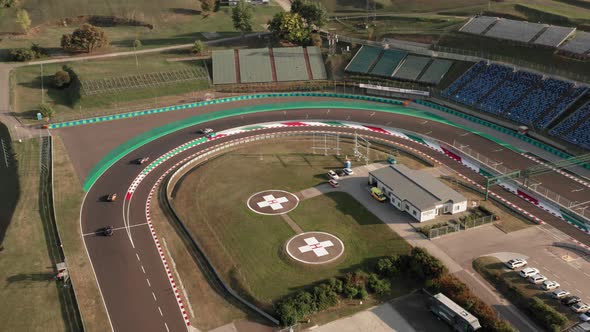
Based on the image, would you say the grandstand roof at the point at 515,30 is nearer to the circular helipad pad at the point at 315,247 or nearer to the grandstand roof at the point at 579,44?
the grandstand roof at the point at 579,44

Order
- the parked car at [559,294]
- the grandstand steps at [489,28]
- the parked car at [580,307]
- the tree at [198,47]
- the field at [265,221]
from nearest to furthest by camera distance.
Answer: the parked car at [580,307], the parked car at [559,294], the field at [265,221], the grandstand steps at [489,28], the tree at [198,47]

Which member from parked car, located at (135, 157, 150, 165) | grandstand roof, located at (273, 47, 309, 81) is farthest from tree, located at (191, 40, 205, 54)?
parked car, located at (135, 157, 150, 165)

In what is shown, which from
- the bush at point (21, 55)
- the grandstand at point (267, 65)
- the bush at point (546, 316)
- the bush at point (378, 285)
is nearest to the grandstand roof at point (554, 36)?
the grandstand at point (267, 65)

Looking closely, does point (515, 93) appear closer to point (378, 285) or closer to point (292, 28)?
point (292, 28)

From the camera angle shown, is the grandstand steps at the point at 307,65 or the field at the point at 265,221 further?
the grandstand steps at the point at 307,65

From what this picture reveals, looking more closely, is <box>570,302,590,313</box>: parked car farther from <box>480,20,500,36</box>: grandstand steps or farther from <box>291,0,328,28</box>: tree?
<box>291,0,328,28</box>: tree

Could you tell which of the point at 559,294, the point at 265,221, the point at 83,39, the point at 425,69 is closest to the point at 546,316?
the point at 559,294

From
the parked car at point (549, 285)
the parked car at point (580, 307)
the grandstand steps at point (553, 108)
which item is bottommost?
the parked car at point (580, 307)
